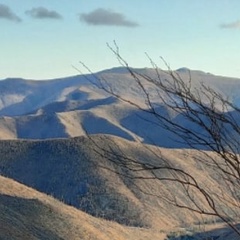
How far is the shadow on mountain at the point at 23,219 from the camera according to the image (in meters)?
48.6

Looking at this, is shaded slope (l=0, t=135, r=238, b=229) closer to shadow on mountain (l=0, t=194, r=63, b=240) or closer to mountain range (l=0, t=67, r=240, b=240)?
mountain range (l=0, t=67, r=240, b=240)

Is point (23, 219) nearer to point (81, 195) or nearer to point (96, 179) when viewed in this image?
point (81, 195)

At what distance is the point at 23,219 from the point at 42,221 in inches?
84.2

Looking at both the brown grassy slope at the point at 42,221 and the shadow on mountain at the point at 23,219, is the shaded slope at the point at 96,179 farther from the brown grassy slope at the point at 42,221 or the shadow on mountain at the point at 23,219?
the shadow on mountain at the point at 23,219

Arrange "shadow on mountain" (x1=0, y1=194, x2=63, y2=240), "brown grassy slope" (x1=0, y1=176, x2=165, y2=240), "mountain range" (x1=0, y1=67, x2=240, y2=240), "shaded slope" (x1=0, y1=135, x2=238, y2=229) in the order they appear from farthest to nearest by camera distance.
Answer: "shaded slope" (x1=0, y1=135, x2=238, y2=229) → "mountain range" (x1=0, y1=67, x2=240, y2=240) → "brown grassy slope" (x1=0, y1=176, x2=165, y2=240) → "shadow on mountain" (x1=0, y1=194, x2=63, y2=240)

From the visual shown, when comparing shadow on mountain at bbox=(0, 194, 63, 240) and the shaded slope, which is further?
the shaded slope

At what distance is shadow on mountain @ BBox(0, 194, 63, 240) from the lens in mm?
48562

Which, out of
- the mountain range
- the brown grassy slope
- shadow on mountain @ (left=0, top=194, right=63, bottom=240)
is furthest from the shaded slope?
shadow on mountain @ (left=0, top=194, right=63, bottom=240)

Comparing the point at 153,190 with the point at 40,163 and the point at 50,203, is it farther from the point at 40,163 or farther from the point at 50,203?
the point at 50,203

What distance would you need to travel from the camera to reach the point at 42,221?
54.1 meters

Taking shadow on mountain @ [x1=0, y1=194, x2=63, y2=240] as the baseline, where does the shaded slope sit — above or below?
below

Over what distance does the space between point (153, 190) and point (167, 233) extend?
680 inches

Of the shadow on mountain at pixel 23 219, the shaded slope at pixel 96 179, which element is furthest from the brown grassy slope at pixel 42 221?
the shaded slope at pixel 96 179

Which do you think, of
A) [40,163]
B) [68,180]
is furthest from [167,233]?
[40,163]
